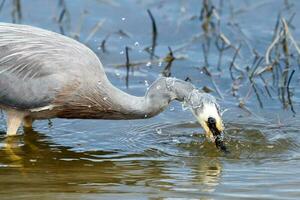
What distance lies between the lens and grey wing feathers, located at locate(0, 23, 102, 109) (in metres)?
8.73

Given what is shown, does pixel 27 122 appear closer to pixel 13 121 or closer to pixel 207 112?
pixel 13 121

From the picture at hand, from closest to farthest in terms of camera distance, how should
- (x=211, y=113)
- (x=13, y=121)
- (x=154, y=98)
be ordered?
(x=211, y=113)
(x=154, y=98)
(x=13, y=121)

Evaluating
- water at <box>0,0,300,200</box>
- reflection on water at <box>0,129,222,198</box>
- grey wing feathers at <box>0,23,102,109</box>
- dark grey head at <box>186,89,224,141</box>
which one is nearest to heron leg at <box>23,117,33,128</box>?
water at <box>0,0,300,200</box>

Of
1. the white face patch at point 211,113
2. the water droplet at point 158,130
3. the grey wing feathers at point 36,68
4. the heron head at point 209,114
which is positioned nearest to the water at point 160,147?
the water droplet at point 158,130

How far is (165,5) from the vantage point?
13266 millimetres

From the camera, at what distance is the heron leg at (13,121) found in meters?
8.99

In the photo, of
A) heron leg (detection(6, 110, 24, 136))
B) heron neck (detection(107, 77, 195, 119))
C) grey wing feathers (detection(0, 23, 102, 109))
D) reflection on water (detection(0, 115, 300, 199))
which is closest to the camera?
reflection on water (detection(0, 115, 300, 199))

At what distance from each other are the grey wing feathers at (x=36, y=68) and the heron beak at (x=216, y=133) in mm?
1192

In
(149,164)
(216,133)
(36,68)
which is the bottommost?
(149,164)

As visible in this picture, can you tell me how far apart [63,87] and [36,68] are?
1.10 ft

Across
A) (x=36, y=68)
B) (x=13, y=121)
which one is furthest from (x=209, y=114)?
(x=13, y=121)

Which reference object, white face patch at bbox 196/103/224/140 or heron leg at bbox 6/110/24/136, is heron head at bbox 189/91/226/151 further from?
heron leg at bbox 6/110/24/136

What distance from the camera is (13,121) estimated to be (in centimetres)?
902

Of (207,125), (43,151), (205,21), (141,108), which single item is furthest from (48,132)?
(205,21)
